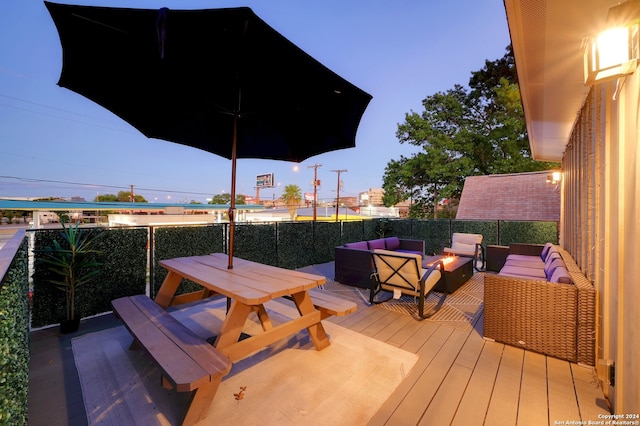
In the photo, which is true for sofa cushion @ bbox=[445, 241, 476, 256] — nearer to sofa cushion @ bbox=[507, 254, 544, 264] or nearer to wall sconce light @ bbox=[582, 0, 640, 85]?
sofa cushion @ bbox=[507, 254, 544, 264]

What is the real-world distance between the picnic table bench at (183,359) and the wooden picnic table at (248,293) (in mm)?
241

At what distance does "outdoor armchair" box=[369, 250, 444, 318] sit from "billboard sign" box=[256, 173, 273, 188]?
4632 cm

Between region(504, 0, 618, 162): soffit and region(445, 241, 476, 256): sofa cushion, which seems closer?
region(504, 0, 618, 162): soffit

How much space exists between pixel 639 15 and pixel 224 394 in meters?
3.64

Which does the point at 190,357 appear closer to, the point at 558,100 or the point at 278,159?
the point at 278,159

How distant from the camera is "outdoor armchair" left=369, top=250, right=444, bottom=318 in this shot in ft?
11.9

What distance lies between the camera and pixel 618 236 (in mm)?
1904

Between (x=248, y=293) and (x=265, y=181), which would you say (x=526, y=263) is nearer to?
(x=248, y=293)

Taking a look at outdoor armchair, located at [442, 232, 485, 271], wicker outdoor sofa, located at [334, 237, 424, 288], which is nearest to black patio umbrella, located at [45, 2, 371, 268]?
wicker outdoor sofa, located at [334, 237, 424, 288]

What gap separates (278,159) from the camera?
3623 millimetres

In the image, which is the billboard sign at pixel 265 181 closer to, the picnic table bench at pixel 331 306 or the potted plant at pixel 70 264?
→ the potted plant at pixel 70 264

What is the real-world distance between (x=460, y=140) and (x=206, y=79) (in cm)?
1965

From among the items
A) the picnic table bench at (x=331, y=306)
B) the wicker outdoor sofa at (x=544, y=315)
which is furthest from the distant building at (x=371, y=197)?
the picnic table bench at (x=331, y=306)

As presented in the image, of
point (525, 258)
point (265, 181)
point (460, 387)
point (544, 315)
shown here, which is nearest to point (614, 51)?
point (544, 315)
